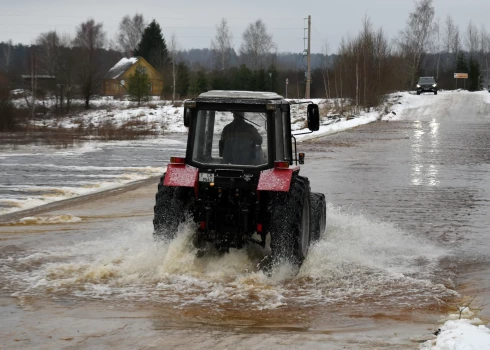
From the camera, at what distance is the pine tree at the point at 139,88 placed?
2719 inches

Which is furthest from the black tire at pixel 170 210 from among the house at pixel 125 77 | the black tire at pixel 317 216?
the house at pixel 125 77

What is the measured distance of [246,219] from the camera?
28.7ft

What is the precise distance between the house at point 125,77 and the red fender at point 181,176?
78232 mm

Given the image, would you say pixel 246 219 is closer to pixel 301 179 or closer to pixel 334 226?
pixel 301 179

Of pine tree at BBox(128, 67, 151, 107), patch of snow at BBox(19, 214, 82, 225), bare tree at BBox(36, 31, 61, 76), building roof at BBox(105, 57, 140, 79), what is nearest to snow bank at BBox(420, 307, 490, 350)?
patch of snow at BBox(19, 214, 82, 225)

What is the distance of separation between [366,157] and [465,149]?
17.3 feet

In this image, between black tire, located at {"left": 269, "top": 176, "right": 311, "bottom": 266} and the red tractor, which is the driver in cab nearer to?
the red tractor

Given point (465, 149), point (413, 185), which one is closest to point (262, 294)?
point (413, 185)

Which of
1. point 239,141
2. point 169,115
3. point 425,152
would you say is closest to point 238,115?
point 239,141

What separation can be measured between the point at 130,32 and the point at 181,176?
419ft

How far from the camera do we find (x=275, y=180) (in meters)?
8.67

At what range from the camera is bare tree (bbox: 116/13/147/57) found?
131 m

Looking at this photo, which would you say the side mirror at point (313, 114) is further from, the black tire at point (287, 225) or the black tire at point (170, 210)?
the black tire at point (170, 210)

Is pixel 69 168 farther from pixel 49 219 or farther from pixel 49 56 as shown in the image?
pixel 49 56
